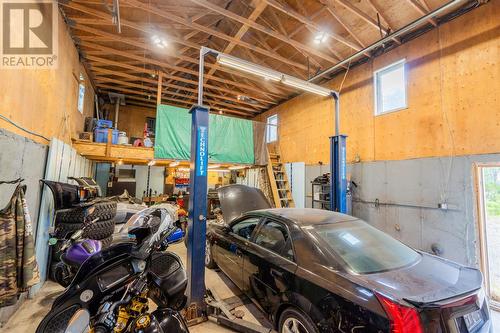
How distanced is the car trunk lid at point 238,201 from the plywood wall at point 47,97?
2.96 metres

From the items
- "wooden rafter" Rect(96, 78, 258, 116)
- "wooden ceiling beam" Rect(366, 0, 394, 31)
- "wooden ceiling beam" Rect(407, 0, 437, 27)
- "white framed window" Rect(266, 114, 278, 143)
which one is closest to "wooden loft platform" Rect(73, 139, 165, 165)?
"wooden rafter" Rect(96, 78, 258, 116)

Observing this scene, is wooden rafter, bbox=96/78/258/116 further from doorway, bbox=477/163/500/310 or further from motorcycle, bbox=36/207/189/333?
doorway, bbox=477/163/500/310

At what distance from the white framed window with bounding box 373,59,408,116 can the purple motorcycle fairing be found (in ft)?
19.3

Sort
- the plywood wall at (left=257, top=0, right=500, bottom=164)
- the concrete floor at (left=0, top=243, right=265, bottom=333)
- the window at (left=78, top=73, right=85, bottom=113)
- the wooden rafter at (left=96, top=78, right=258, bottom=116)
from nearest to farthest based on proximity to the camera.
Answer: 1. the concrete floor at (left=0, top=243, right=265, bottom=333)
2. the plywood wall at (left=257, top=0, right=500, bottom=164)
3. the window at (left=78, top=73, right=85, bottom=113)
4. the wooden rafter at (left=96, top=78, right=258, bottom=116)

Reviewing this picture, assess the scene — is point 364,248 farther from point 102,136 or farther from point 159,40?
point 102,136

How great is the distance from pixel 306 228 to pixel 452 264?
1320 millimetres

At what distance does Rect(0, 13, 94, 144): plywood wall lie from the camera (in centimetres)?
254

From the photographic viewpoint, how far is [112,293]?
1545 millimetres

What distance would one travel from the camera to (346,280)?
1675 millimetres

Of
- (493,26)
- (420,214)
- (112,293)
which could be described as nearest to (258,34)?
(493,26)

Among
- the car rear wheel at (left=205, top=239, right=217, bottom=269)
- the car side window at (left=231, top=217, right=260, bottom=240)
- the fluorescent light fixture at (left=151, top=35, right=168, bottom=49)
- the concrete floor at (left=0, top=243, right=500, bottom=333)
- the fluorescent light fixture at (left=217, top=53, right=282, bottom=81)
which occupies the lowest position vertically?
the concrete floor at (left=0, top=243, right=500, bottom=333)

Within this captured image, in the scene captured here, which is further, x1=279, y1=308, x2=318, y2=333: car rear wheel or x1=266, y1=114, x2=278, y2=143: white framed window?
x1=266, y1=114, x2=278, y2=143: white framed window

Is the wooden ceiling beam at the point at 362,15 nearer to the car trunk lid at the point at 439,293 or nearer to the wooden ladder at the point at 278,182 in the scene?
the wooden ladder at the point at 278,182

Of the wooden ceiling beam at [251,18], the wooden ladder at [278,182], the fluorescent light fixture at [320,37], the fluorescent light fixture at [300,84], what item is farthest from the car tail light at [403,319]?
the wooden ladder at [278,182]
